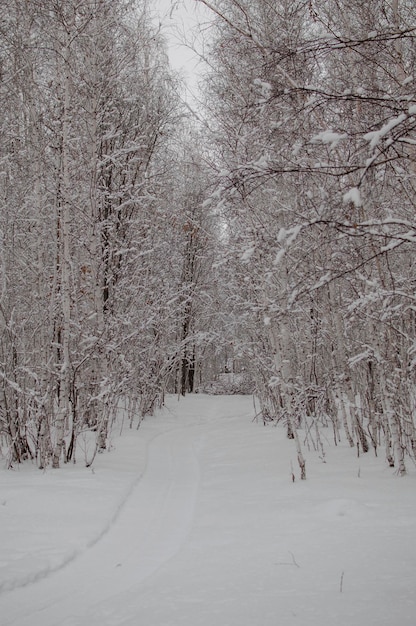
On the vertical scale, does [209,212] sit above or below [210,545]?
above

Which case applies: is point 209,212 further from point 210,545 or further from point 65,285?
point 210,545

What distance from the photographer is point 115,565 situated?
4012 mm

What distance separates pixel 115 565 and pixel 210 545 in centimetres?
83

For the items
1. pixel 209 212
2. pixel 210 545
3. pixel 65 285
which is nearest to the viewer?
pixel 210 545

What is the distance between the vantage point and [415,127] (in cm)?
289

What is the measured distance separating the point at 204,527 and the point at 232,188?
10.8ft

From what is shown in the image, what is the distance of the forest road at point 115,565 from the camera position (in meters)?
3.16

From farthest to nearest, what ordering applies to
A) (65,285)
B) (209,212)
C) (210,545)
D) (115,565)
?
(209,212) → (65,285) → (210,545) → (115,565)

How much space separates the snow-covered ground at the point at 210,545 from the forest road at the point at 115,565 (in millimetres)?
13

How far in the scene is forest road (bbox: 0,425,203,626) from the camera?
3.16 metres

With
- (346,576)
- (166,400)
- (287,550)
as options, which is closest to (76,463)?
(287,550)

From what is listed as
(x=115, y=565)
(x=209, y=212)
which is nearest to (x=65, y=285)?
(x=209, y=212)

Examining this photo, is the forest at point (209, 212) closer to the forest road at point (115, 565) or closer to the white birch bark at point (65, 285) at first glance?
the white birch bark at point (65, 285)

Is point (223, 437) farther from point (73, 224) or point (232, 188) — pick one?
point (232, 188)
